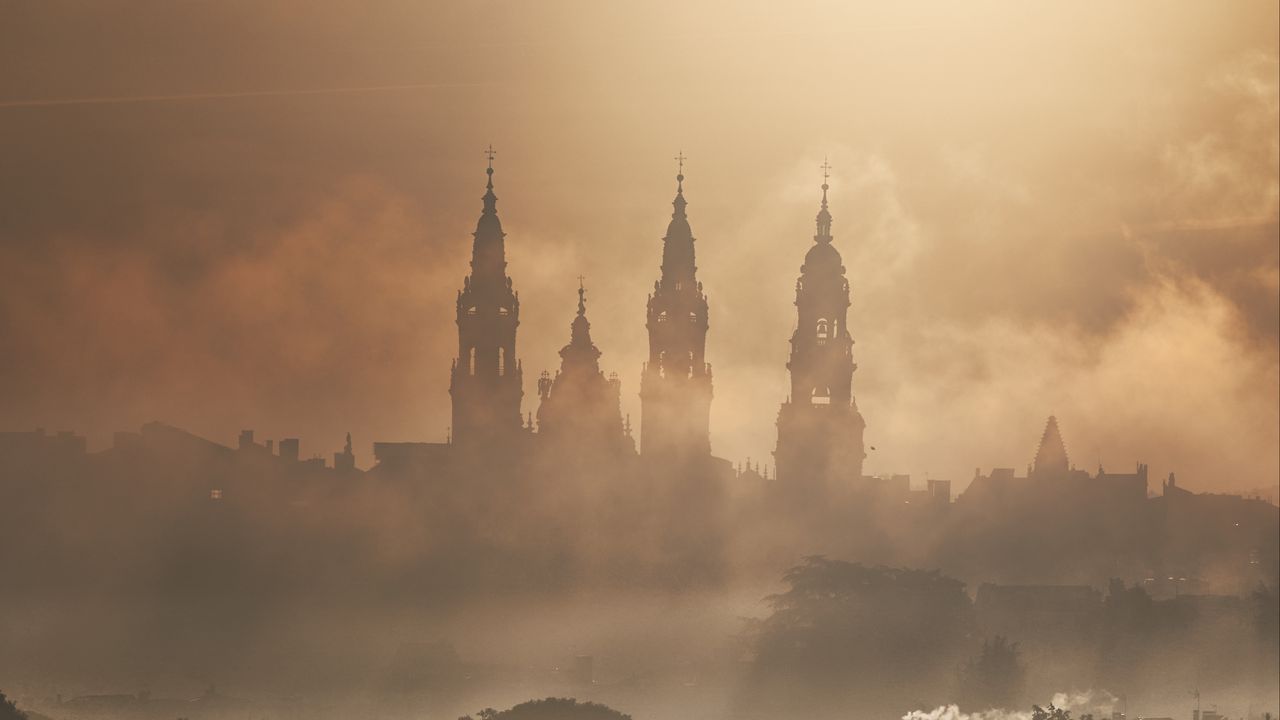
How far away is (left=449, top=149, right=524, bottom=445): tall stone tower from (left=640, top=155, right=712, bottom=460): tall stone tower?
15.3 feet

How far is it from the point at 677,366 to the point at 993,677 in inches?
675

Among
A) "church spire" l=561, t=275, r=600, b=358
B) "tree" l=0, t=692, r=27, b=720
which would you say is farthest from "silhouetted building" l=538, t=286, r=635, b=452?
"tree" l=0, t=692, r=27, b=720

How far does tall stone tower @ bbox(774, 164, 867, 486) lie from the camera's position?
85.3 m

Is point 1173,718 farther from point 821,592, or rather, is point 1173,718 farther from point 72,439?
point 72,439

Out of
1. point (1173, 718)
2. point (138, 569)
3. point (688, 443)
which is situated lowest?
point (1173, 718)

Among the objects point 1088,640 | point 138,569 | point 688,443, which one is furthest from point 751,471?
point 138,569

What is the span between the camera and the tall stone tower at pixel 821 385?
8531cm

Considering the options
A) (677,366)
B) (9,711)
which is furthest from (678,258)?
(9,711)

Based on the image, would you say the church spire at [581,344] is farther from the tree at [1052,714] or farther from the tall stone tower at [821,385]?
the tree at [1052,714]

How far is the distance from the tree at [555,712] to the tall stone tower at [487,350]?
16577 mm

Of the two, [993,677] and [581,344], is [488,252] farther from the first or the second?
[993,677]

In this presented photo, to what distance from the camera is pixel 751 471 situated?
85.8m

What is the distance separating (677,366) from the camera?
284 ft

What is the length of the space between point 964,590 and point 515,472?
14.4m
